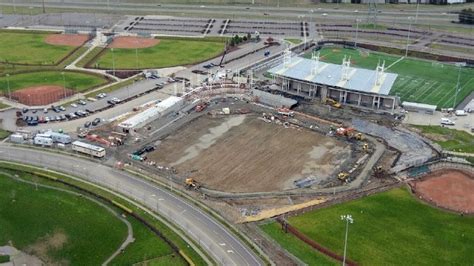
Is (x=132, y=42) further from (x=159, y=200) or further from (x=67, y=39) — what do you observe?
(x=159, y=200)

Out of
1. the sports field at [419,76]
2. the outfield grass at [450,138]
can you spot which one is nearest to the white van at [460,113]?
the sports field at [419,76]

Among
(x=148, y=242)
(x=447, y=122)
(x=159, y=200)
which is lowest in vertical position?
(x=148, y=242)

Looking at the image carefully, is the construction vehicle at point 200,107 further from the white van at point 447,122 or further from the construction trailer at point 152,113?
the white van at point 447,122

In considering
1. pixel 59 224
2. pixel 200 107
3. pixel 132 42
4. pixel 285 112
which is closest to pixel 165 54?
pixel 132 42

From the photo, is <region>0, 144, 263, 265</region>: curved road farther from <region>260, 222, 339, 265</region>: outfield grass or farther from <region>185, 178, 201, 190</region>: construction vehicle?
<region>260, 222, 339, 265</region>: outfield grass

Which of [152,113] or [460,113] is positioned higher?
[460,113]

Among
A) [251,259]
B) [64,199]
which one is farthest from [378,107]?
[64,199]
